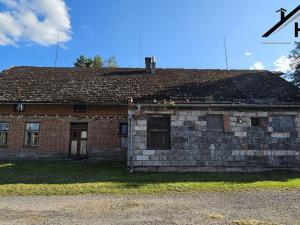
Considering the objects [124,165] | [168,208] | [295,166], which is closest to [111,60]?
[124,165]

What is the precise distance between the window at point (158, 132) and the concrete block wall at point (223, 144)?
229 mm

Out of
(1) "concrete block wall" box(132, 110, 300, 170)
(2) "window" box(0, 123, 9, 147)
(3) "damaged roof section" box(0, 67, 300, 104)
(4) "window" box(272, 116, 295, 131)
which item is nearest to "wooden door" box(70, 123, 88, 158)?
(3) "damaged roof section" box(0, 67, 300, 104)

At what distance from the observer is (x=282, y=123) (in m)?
15.2

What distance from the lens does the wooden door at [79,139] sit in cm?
1878

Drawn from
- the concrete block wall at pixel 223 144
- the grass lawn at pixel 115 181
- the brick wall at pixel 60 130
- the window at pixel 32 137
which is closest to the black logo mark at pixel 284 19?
the grass lawn at pixel 115 181

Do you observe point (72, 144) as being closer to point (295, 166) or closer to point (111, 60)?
point (295, 166)

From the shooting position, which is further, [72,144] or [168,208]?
[72,144]

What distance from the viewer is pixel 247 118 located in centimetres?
1515

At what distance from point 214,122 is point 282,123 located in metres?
3.28

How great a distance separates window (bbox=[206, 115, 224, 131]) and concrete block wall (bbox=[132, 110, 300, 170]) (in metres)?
0.16

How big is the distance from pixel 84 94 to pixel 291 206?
1343 cm

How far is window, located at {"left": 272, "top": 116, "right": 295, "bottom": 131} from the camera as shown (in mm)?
15148

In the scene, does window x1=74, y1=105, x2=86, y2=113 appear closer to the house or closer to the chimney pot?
the house

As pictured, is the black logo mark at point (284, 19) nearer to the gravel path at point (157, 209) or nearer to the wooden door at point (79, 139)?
the gravel path at point (157, 209)
